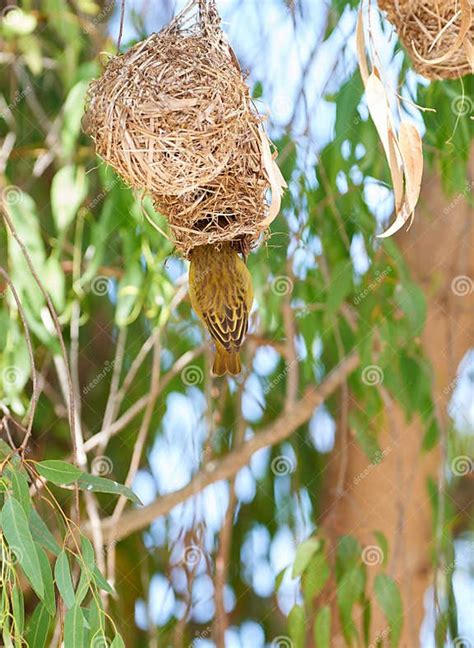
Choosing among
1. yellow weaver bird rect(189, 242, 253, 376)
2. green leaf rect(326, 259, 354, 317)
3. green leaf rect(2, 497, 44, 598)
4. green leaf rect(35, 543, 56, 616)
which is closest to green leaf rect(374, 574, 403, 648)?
green leaf rect(326, 259, 354, 317)

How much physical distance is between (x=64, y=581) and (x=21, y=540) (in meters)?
0.10

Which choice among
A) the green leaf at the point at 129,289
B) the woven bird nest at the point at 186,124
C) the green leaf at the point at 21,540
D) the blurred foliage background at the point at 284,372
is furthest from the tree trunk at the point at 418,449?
the green leaf at the point at 21,540

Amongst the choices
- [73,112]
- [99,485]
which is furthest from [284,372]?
[99,485]

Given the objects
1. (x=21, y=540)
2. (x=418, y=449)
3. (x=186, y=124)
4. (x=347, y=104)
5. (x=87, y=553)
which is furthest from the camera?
(x=418, y=449)

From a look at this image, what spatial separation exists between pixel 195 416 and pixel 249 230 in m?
1.27

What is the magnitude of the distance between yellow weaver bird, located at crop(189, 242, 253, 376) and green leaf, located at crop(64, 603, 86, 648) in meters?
0.72

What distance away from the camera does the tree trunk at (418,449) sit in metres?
2.99

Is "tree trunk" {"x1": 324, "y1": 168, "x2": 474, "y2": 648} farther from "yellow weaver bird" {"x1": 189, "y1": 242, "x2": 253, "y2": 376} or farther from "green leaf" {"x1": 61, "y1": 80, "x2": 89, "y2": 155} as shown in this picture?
"yellow weaver bird" {"x1": 189, "y1": 242, "x2": 253, "y2": 376}

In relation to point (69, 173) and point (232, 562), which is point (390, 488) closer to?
point (232, 562)

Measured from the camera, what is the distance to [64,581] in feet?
4.57

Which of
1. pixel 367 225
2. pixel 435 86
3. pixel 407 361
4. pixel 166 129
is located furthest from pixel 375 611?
pixel 166 129

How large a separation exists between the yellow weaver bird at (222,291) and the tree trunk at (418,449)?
3.49 ft

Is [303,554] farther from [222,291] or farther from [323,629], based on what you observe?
[222,291]

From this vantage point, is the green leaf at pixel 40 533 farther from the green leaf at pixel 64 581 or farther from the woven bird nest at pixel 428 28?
the woven bird nest at pixel 428 28
